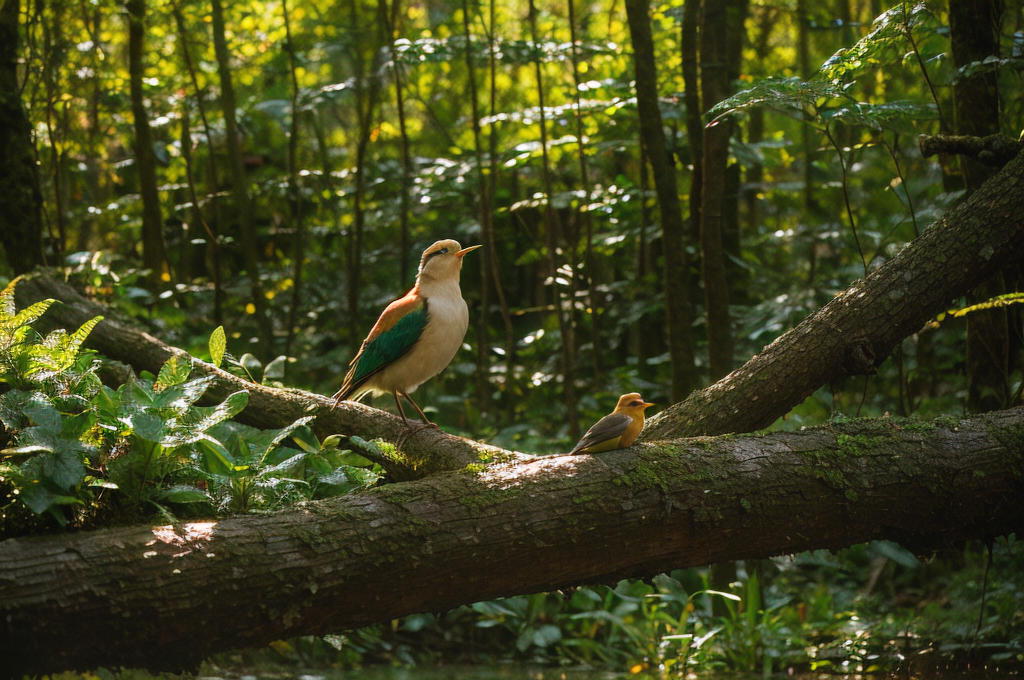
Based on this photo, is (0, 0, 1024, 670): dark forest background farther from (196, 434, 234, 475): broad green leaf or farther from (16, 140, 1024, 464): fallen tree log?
(16, 140, 1024, 464): fallen tree log

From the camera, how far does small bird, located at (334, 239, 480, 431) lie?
3949mm

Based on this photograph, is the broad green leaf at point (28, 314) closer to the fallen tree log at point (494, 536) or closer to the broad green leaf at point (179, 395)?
the broad green leaf at point (179, 395)

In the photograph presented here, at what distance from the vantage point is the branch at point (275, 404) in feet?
12.1

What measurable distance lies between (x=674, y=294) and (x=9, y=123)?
4.91 meters

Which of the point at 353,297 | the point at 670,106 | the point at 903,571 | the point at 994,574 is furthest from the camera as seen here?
the point at 353,297

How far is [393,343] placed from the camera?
3.95m

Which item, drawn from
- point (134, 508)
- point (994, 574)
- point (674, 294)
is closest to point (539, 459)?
point (134, 508)

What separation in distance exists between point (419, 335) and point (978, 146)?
309 cm

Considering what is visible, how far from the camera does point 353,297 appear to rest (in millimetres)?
7461

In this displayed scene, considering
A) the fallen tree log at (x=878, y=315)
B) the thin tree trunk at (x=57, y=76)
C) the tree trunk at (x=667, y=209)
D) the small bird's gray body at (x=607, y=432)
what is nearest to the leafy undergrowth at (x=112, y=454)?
the small bird's gray body at (x=607, y=432)

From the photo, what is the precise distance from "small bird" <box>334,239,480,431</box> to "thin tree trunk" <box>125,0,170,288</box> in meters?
4.28

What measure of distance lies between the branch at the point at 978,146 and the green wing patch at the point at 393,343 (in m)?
2.77

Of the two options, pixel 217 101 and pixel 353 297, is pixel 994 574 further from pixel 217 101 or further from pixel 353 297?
pixel 217 101

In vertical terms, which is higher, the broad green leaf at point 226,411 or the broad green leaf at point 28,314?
the broad green leaf at point 28,314
